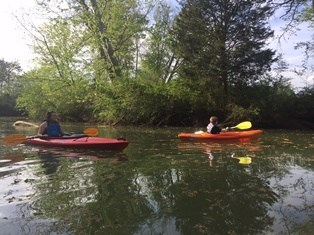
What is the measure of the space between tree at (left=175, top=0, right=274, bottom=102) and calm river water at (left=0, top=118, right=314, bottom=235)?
11.4 metres

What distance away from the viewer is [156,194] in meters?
5.91

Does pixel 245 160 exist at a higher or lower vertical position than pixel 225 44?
lower

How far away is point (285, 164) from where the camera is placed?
858 centimetres

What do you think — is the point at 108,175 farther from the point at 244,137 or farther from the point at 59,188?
the point at 244,137

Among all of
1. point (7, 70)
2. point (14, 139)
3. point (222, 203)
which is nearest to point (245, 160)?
point (222, 203)

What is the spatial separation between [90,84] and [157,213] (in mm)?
20085

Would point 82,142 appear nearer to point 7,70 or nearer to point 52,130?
point 52,130

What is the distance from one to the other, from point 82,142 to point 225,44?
41.7 feet

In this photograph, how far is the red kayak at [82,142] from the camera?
1052 cm

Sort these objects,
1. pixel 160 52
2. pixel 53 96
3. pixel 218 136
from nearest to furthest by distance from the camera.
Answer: pixel 218 136
pixel 53 96
pixel 160 52

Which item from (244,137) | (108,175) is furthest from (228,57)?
(108,175)

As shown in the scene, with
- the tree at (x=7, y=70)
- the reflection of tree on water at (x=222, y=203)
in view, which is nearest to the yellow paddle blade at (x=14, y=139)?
the reflection of tree on water at (x=222, y=203)

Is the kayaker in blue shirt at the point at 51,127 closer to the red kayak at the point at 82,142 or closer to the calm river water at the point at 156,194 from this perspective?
the red kayak at the point at 82,142

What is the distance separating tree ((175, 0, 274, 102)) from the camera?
2089 centimetres
